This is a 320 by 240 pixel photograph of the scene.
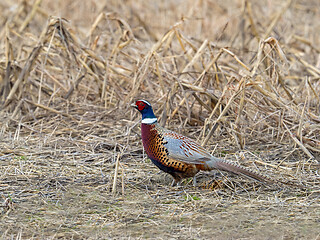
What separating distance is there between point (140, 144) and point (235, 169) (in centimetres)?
129

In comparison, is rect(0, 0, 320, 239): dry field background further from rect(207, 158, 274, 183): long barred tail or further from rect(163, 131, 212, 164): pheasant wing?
rect(163, 131, 212, 164): pheasant wing

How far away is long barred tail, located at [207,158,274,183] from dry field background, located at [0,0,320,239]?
0.34ft

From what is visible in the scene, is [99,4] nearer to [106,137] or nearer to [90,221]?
[106,137]

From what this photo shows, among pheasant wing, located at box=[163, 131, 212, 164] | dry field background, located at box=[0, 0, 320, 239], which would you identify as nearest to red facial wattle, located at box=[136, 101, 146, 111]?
pheasant wing, located at box=[163, 131, 212, 164]

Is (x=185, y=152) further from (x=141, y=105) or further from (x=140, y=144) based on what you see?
(x=140, y=144)

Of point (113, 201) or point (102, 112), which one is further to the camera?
point (102, 112)

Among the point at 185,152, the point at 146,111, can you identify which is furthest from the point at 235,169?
the point at 146,111

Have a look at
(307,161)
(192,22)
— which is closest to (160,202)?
(307,161)

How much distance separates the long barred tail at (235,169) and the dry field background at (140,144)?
0.10 metres

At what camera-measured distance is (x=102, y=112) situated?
534cm

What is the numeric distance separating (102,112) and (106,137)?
0.47 m

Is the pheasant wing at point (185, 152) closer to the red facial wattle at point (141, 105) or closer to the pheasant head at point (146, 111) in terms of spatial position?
the pheasant head at point (146, 111)

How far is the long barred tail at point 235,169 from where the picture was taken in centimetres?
370

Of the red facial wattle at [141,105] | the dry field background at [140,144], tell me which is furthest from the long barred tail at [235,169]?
the red facial wattle at [141,105]
